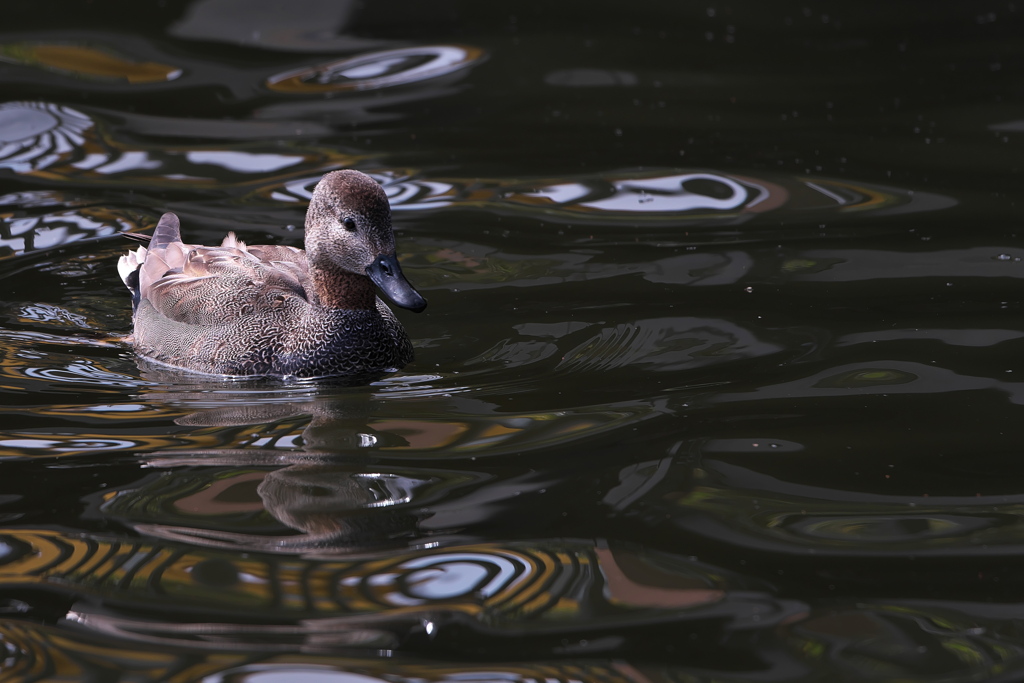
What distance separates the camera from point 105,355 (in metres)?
6.00

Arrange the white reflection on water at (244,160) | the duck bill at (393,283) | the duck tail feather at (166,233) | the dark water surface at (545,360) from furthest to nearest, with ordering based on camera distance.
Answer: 1. the white reflection on water at (244,160)
2. the duck tail feather at (166,233)
3. the duck bill at (393,283)
4. the dark water surface at (545,360)

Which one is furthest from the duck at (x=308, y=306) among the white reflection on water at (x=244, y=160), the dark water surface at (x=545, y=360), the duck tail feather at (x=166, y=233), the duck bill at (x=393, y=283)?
the white reflection on water at (x=244, y=160)

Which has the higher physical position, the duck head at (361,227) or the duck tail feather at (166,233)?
the duck head at (361,227)

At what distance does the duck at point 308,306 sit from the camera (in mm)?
5477

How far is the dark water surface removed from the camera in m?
3.61

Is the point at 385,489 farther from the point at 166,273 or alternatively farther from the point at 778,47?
the point at 778,47

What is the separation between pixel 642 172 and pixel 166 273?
335 cm

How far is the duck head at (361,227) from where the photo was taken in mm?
5441

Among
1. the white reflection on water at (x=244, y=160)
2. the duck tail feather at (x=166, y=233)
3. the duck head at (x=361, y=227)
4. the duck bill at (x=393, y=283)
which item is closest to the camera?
the duck bill at (x=393, y=283)

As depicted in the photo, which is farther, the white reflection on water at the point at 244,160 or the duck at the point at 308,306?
the white reflection on water at the point at 244,160

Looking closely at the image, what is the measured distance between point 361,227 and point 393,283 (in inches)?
11.5

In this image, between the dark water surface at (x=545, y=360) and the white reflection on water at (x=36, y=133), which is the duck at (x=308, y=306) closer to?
the dark water surface at (x=545, y=360)

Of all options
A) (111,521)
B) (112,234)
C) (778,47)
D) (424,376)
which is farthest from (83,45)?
(111,521)

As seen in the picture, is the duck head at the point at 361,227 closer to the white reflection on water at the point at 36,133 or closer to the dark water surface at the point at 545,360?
the dark water surface at the point at 545,360
